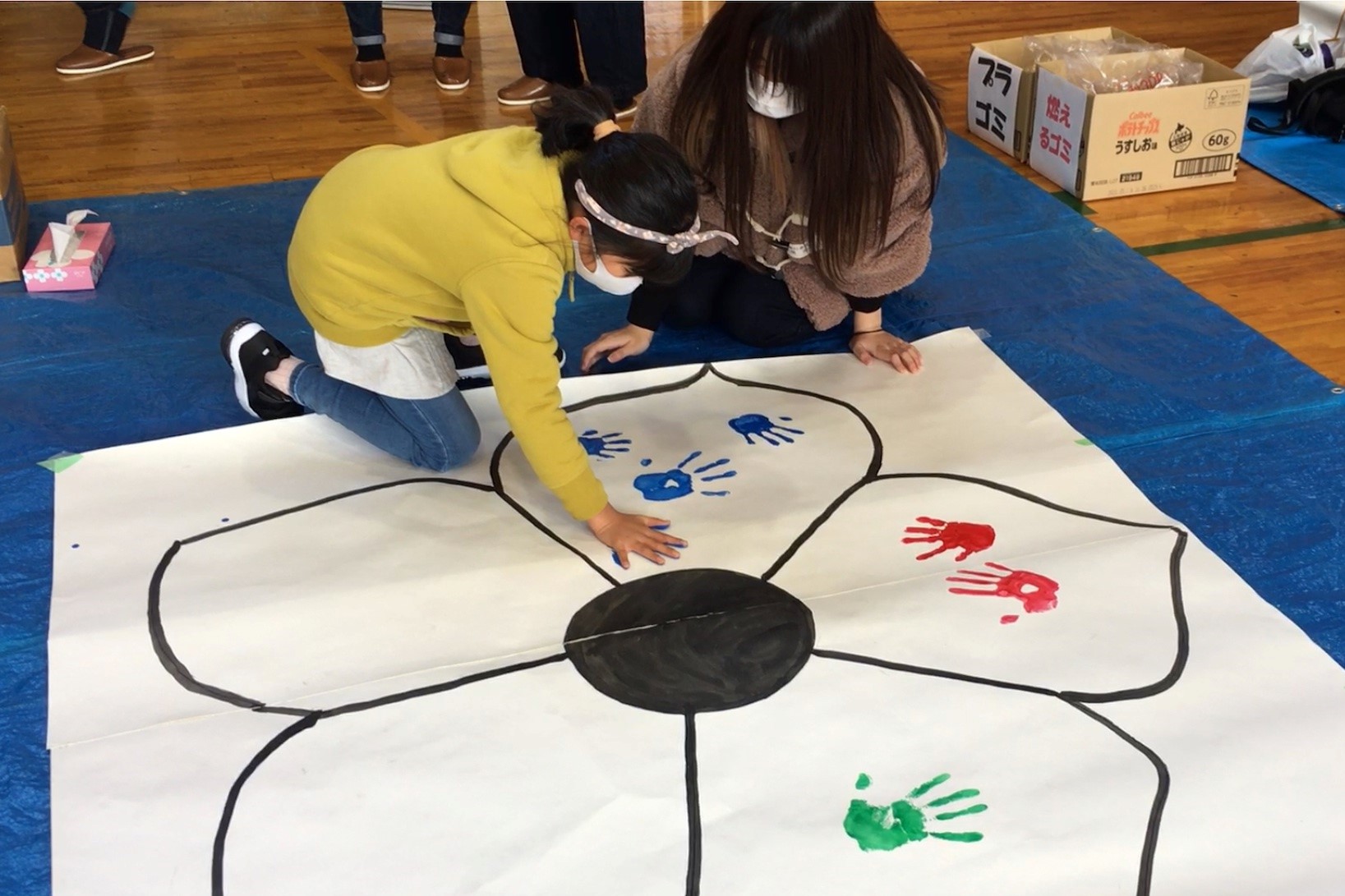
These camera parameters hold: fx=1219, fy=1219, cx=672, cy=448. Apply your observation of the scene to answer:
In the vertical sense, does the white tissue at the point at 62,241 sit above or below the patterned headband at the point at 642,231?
below

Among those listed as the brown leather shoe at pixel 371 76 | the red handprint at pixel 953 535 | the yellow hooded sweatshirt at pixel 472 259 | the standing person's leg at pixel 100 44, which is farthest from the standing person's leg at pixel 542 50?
the red handprint at pixel 953 535

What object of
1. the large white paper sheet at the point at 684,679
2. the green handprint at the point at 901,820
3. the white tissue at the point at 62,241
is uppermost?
the white tissue at the point at 62,241

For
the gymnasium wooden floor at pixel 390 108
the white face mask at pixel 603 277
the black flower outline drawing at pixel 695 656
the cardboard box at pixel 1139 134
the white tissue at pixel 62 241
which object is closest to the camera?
the black flower outline drawing at pixel 695 656

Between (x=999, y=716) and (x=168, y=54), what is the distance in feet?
10.3

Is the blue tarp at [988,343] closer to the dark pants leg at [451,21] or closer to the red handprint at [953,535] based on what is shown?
the red handprint at [953,535]

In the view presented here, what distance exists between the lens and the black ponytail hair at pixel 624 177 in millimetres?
1261

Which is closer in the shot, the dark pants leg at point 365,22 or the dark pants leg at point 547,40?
the dark pants leg at point 547,40

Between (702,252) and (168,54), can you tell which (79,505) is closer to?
(702,252)

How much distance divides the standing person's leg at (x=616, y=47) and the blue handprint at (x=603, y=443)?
130cm

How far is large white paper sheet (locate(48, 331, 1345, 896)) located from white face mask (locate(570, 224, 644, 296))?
0.34 metres

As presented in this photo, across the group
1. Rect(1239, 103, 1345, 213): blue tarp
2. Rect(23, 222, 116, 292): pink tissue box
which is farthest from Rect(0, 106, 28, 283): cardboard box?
Rect(1239, 103, 1345, 213): blue tarp

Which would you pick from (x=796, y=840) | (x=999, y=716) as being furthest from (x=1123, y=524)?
(x=796, y=840)

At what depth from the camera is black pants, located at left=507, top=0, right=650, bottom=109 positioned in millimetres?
2852

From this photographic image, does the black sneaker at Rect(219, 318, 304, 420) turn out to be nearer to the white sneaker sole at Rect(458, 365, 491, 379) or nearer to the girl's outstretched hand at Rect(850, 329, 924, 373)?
the white sneaker sole at Rect(458, 365, 491, 379)
